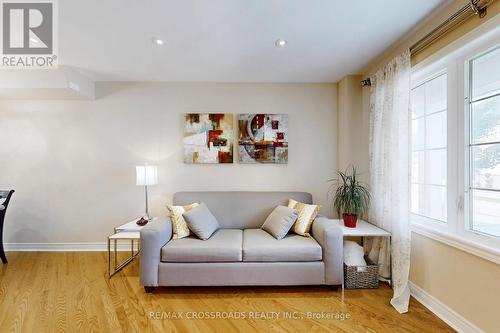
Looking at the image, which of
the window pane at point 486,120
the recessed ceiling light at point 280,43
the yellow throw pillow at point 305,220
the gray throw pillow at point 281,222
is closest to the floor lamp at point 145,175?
the gray throw pillow at point 281,222

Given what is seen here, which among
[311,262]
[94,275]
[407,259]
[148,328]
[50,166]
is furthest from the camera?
[50,166]

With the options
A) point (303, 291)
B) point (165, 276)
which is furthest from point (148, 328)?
point (303, 291)

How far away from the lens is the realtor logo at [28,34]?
1910 mm

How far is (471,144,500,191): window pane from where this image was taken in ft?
5.37

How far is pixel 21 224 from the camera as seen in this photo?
3.36 metres

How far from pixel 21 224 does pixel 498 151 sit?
216 inches

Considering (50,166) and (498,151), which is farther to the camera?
(50,166)

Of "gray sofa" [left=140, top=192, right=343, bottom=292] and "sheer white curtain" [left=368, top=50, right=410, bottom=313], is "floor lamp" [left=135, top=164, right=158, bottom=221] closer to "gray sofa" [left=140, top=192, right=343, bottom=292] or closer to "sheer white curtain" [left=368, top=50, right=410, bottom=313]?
"gray sofa" [left=140, top=192, right=343, bottom=292]

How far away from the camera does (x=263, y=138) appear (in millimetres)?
3359

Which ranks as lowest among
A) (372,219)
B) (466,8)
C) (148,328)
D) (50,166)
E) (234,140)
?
(148,328)

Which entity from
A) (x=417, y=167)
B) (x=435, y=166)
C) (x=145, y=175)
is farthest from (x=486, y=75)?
(x=145, y=175)

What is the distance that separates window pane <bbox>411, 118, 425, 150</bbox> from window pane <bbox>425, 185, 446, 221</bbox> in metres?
0.42

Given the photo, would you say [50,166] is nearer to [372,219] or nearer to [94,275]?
[94,275]

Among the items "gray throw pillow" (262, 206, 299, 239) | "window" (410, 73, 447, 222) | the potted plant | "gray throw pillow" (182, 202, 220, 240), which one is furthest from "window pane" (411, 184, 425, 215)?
"gray throw pillow" (182, 202, 220, 240)
